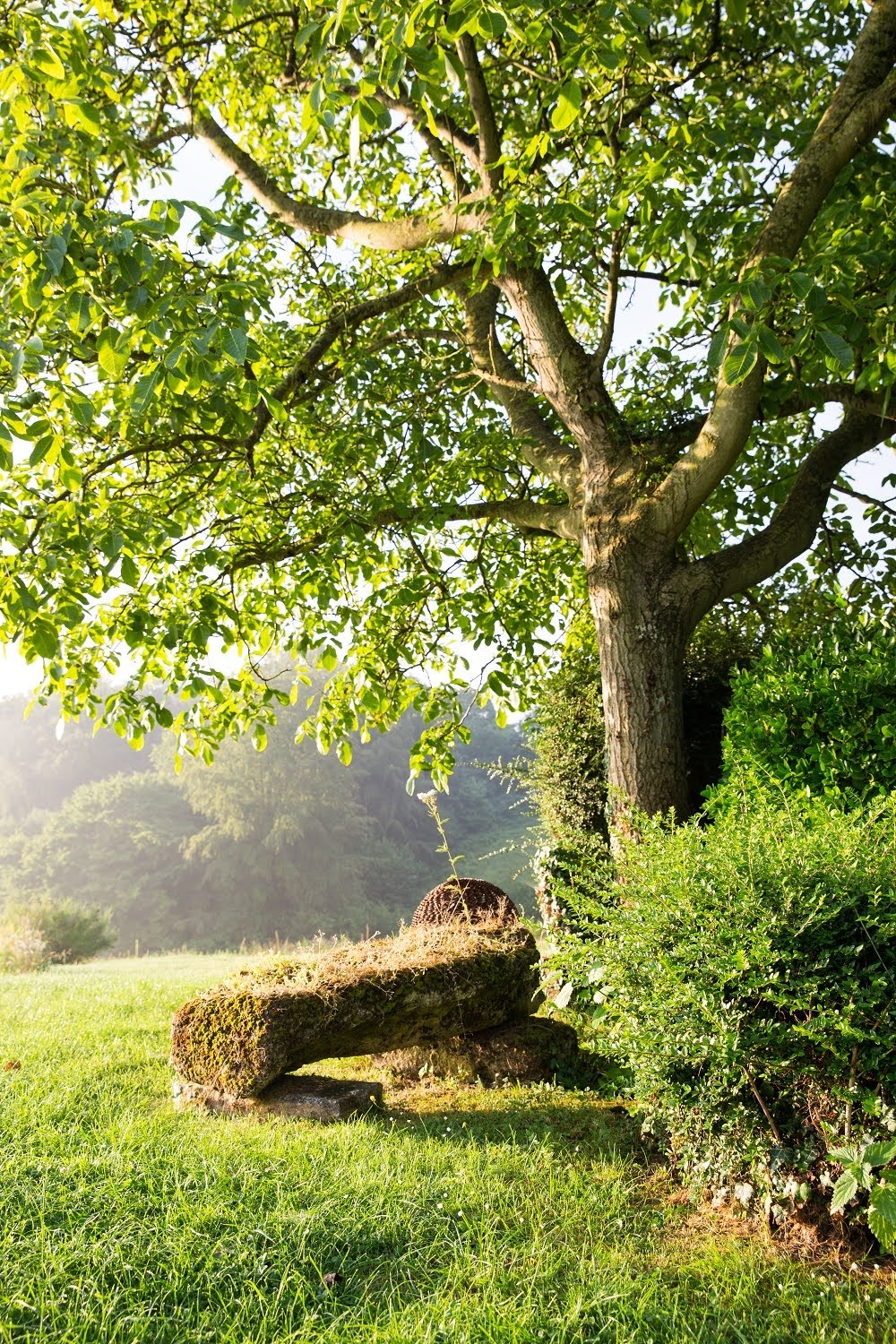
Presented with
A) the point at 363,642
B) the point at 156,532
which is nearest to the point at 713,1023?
the point at 156,532

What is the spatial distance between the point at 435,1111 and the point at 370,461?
5.71 metres

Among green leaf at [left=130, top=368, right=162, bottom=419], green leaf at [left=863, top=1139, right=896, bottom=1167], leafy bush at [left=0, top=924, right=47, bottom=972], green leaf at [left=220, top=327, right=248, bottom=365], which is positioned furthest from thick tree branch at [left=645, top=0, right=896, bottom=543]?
leafy bush at [left=0, top=924, right=47, bottom=972]

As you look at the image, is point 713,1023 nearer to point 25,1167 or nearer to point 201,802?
point 25,1167

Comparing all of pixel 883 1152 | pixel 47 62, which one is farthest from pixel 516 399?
pixel 883 1152

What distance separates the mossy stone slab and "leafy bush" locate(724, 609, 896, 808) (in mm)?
2877

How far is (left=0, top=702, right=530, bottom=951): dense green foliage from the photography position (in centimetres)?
4431

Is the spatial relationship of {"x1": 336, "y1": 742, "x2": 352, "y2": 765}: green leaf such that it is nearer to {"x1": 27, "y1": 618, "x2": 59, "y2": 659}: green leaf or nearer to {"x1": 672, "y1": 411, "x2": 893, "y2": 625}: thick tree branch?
{"x1": 27, "y1": 618, "x2": 59, "y2": 659}: green leaf

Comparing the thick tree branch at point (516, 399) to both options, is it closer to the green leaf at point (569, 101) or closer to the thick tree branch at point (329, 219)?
the thick tree branch at point (329, 219)

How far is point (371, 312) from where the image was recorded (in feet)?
23.7

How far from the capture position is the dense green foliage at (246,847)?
145 feet

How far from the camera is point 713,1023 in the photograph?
343cm

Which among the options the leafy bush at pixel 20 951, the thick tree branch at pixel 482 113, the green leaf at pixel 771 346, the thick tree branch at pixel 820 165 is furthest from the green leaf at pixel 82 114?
the leafy bush at pixel 20 951

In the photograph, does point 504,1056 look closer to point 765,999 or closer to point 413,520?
point 765,999

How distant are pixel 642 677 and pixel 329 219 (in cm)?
494
